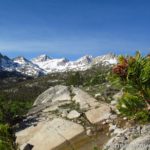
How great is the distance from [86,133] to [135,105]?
33.0 meters

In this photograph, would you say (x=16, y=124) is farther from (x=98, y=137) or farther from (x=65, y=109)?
(x=98, y=137)

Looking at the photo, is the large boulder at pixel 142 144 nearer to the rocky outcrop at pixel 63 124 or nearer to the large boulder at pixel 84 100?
the rocky outcrop at pixel 63 124

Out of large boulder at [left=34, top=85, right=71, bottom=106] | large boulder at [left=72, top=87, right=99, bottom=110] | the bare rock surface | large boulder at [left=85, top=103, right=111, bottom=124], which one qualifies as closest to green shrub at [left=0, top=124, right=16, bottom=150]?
large boulder at [left=85, top=103, right=111, bottom=124]

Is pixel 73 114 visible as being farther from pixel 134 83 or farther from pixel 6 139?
pixel 134 83

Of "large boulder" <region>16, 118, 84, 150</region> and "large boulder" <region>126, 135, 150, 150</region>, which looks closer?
"large boulder" <region>126, 135, 150, 150</region>

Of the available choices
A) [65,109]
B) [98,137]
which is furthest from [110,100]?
[98,137]

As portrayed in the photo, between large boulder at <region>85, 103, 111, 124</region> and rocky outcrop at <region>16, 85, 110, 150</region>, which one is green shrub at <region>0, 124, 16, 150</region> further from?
large boulder at <region>85, 103, 111, 124</region>

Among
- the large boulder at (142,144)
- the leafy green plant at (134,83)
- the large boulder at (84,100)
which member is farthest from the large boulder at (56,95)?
the leafy green plant at (134,83)

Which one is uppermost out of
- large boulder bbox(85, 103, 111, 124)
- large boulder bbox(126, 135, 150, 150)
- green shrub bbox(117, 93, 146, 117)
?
large boulder bbox(85, 103, 111, 124)

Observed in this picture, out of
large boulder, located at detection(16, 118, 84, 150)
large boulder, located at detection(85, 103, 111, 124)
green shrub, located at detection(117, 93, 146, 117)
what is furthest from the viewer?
large boulder, located at detection(85, 103, 111, 124)

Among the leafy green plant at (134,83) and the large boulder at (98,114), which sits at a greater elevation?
the large boulder at (98,114)

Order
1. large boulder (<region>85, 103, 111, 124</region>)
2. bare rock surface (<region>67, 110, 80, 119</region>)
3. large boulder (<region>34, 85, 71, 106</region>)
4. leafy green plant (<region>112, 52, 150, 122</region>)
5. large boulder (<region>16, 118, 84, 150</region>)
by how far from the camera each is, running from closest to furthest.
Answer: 1. leafy green plant (<region>112, 52, 150, 122</region>)
2. large boulder (<region>16, 118, 84, 150</region>)
3. large boulder (<region>85, 103, 111, 124</region>)
4. bare rock surface (<region>67, 110, 80, 119</region>)
5. large boulder (<region>34, 85, 71, 106</region>)

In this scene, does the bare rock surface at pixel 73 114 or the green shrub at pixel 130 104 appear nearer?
the green shrub at pixel 130 104

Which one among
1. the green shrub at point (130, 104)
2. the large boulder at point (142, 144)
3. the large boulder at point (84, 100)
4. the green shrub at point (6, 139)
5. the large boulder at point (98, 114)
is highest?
the large boulder at point (84, 100)
